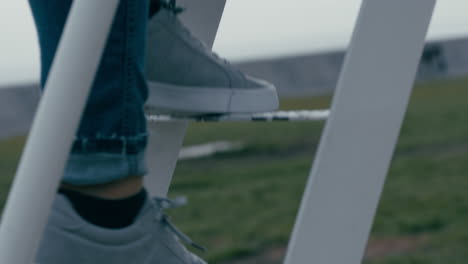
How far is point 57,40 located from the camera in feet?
3.35

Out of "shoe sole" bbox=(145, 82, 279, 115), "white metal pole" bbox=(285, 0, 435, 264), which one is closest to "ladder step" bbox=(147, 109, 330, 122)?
"shoe sole" bbox=(145, 82, 279, 115)

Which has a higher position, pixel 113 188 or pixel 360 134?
pixel 360 134

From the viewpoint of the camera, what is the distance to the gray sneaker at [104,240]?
1009 mm

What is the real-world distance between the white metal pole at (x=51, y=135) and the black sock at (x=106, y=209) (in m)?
0.27

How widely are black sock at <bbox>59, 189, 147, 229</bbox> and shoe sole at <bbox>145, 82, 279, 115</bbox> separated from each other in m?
0.17

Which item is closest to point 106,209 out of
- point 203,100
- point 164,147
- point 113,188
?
point 113,188

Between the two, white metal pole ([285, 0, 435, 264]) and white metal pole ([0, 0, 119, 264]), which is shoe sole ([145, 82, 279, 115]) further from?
white metal pole ([0, 0, 119, 264])

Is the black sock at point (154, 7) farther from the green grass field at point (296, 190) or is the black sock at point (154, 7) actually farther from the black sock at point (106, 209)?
the green grass field at point (296, 190)

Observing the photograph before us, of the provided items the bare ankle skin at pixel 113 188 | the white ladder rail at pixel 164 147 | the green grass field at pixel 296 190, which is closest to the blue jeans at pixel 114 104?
the bare ankle skin at pixel 113 188

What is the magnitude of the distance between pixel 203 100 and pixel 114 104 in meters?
0.24

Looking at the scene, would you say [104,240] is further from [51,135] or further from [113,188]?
[51,135]

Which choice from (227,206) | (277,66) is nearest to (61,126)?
(227,206)

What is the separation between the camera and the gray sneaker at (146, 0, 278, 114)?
1.20 meters

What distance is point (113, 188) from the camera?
104 cm
